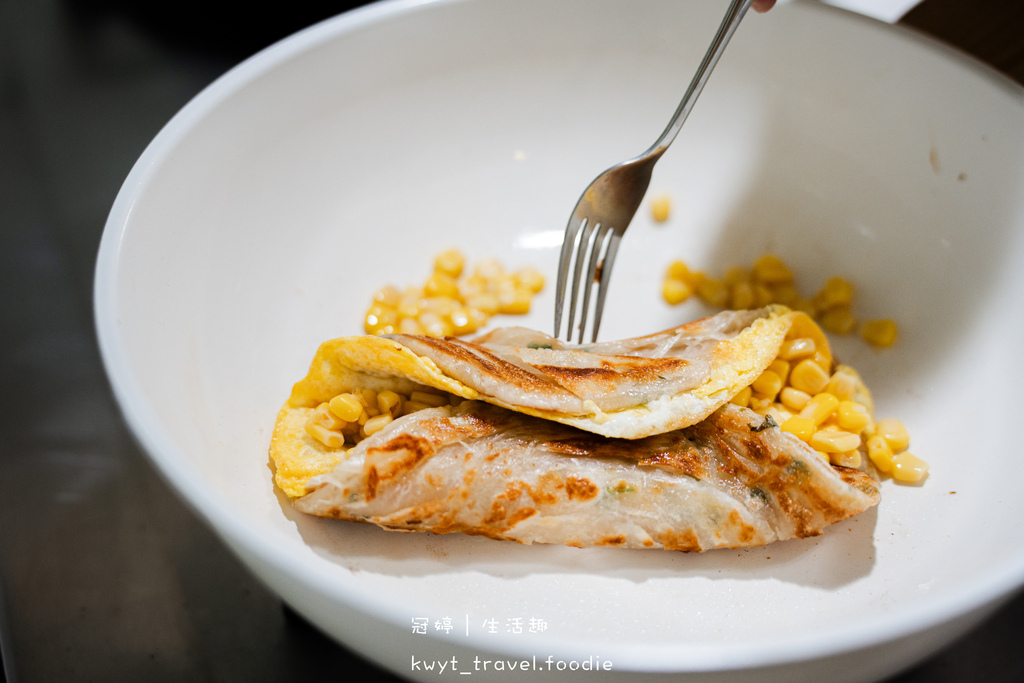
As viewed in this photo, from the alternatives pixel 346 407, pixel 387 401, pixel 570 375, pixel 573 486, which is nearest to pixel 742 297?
pixel 570 375

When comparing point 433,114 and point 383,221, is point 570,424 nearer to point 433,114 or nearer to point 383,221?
point 383,221

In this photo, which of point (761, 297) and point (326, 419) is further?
point (761, 297)

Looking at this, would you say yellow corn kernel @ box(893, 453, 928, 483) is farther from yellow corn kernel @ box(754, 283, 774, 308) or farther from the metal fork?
the metal fork

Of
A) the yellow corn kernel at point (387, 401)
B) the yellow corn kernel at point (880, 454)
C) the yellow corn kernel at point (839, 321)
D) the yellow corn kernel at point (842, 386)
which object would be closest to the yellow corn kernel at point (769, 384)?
the yellow corn kernel at point (842, 386)

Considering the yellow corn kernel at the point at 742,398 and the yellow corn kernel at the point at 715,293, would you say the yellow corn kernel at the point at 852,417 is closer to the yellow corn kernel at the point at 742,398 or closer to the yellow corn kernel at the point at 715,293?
the yellow corn kernel at the point at 742,398

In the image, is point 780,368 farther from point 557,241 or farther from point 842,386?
point 557,241

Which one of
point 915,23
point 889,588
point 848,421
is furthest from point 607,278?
point 915,23

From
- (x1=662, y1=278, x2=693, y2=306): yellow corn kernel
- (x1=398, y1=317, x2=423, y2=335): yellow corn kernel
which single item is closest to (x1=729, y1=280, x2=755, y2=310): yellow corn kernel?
(x1=662, y1=278, x2=693, y2=306): yellow corn kernel
